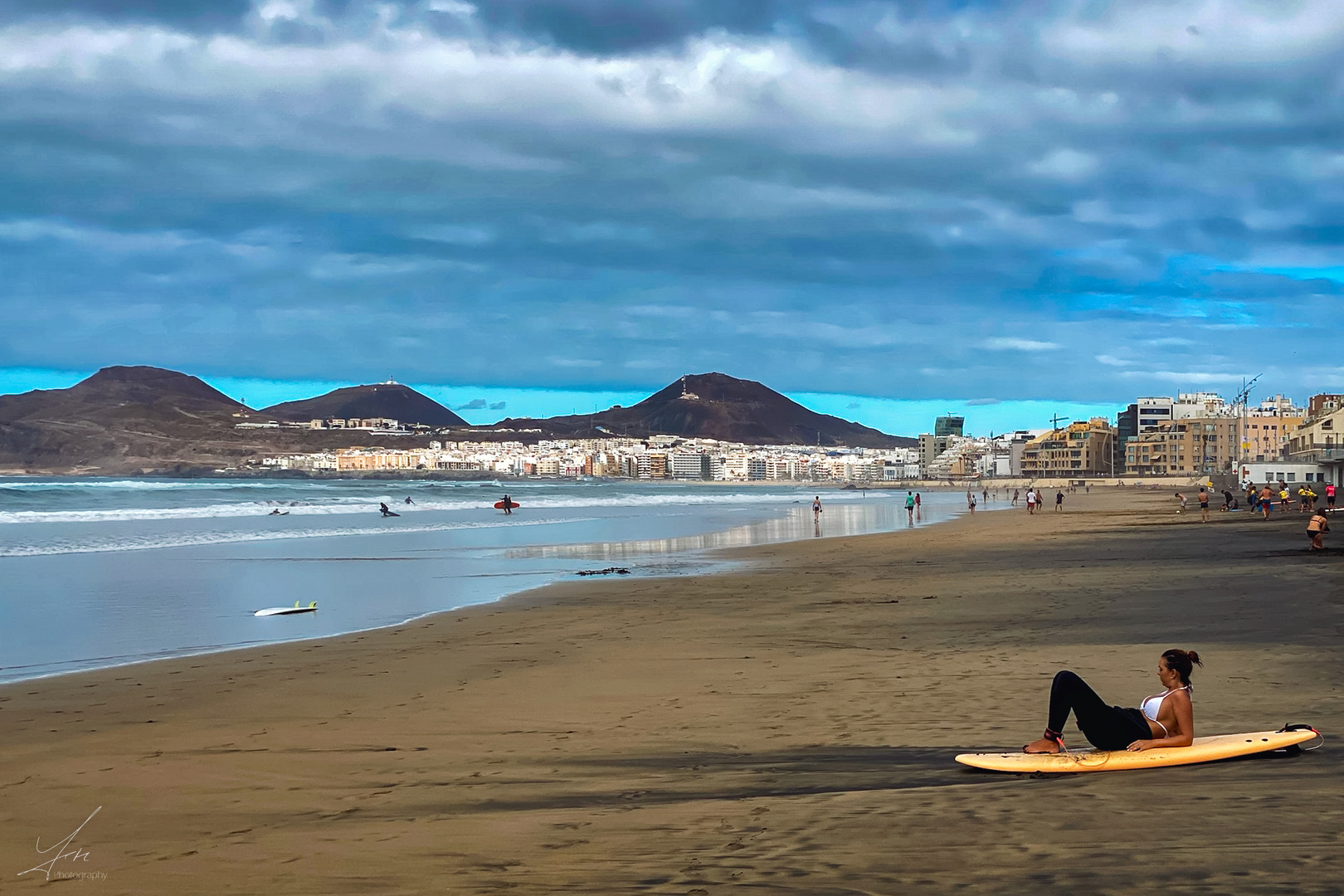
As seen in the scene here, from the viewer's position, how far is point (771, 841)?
475 centimetres

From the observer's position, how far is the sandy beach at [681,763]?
4.45 m

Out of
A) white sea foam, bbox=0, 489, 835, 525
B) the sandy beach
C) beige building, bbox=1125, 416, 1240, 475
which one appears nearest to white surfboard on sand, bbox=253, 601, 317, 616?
the sandy beach

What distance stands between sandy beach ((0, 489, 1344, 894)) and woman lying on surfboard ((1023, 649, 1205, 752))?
217 millimetres

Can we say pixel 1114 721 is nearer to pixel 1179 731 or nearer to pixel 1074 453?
pixel 1179 731

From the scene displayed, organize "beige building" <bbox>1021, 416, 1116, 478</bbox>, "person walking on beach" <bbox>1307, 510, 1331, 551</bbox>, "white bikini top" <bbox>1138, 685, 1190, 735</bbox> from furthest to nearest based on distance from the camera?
"beige building" <bbox>1021, 416, 1116, 478</bbox> → "person walking on beach" <bbox>1307, 510, 1331, 551</bbox> → "white bikini top" <bbox>1138, 685, 1190, 735</bbox>

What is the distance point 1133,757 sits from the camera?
584cm

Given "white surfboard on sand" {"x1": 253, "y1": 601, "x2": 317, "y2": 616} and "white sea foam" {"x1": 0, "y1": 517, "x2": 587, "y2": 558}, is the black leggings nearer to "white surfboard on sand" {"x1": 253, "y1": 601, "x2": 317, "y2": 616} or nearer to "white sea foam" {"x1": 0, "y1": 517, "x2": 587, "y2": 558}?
"white surfboard on sand" {"x1": 253, "y1": 601, "x2": 317, "y2": 616}

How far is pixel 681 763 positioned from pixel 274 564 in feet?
67.1

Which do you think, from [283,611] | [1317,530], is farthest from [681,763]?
[1317,530]

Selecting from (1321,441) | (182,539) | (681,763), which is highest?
(1321,441)

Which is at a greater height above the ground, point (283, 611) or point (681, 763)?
point (681, 763)

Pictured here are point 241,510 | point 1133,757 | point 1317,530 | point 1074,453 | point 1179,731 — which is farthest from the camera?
point 1074,453

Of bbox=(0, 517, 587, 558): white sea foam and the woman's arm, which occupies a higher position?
the woman's arm

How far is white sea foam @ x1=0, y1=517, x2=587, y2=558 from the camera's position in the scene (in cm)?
2927
